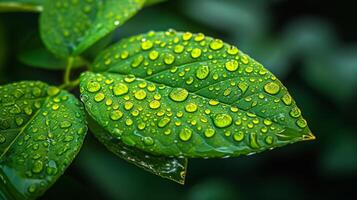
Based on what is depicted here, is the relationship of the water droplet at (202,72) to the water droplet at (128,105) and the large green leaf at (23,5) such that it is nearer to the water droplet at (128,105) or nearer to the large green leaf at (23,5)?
the water droplet at (128,105)

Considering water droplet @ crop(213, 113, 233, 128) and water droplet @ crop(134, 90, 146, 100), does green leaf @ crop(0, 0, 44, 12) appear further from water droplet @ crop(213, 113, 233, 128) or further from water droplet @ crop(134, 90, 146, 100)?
water droplet @ crop(213, 113, 233, 128)

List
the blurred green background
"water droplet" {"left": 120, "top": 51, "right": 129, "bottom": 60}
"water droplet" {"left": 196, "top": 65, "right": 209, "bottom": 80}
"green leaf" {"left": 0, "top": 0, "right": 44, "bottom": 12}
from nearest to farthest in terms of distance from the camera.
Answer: "water droplet" {"left": 196, "top": 65, "right": 209, "bottom": 80}
"water droplet" {"left": 120, "top": 51, "right": 129, "bottom": 60}
"green leaf" {"left": 0, "top": 0, "right": 44, "bottom": 12}
the blurred green background

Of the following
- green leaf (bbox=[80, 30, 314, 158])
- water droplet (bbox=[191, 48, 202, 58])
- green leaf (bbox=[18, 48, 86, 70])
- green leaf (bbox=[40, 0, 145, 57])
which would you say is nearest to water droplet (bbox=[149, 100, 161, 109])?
green leaf (bbox=[80, 30, 314, 158])

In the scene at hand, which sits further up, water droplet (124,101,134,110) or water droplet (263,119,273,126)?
water droplet (263,119,273,126)

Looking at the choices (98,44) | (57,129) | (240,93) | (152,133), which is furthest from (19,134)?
(98,44)

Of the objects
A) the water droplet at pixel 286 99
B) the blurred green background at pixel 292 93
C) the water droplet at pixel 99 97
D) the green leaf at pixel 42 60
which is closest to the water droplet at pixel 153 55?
the water droplet at pixel 99 97

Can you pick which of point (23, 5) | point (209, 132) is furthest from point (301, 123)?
point (23, 5)

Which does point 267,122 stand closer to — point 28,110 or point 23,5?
point 28,110
